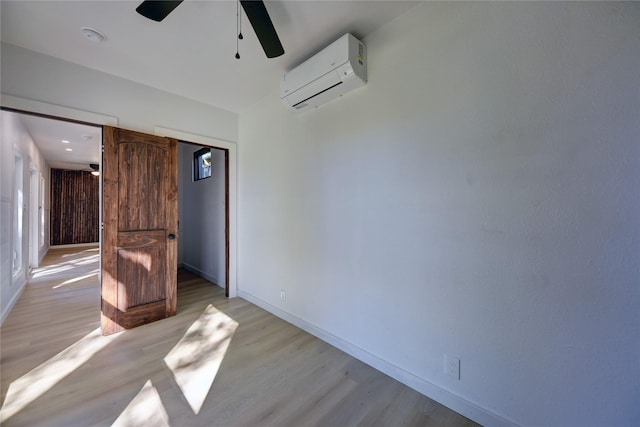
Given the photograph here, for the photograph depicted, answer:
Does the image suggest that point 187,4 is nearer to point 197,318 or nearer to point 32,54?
point 32,54

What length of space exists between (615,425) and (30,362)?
381 cm

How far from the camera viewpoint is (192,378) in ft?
6.16

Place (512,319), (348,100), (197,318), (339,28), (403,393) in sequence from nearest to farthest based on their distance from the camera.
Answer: (512,319)
(403,393)
(339,28)
(348,100)
(197,318)

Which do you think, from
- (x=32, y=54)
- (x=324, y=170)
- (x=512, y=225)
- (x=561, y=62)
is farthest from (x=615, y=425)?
(x=32, y=54)

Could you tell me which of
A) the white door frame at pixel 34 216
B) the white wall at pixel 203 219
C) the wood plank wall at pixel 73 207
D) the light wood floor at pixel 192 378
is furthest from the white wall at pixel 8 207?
the wood plank wall at pixel 73 207

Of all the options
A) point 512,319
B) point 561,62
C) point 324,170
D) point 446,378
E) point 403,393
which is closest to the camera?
point 561,62

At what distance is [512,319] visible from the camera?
1393mm

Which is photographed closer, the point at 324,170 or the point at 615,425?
the point at 615,425

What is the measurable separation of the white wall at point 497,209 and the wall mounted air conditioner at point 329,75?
112 mm

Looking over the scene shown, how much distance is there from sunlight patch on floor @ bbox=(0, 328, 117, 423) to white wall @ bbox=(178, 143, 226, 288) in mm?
1777

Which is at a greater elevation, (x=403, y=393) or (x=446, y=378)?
(x=446, y=378)

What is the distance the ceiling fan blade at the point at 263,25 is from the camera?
1413 mm

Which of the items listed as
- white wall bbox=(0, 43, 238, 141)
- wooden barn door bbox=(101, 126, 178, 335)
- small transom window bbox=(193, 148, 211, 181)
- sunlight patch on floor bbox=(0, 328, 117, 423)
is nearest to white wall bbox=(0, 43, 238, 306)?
white wall bbox=(0, 43, 238, 141)

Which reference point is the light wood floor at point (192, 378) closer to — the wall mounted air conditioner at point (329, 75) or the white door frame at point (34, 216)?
the wall mounted air conditioner at point (329, 75)
